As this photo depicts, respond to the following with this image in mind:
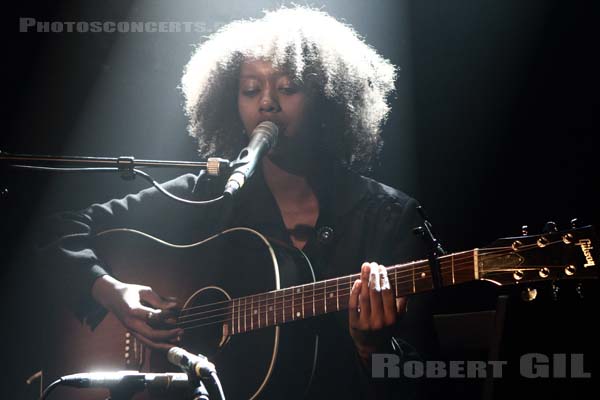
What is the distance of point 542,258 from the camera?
194cm

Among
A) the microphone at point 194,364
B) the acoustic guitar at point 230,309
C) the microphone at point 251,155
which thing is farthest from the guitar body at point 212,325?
the microphone at point 194,364

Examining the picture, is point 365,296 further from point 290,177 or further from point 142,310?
point 142,310

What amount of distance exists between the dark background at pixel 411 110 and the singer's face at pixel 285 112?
34cm

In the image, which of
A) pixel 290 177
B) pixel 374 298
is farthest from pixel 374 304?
pixel 290 177

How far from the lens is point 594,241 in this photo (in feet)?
6.04

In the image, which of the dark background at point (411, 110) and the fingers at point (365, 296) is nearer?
the fingers at point (365, 296)

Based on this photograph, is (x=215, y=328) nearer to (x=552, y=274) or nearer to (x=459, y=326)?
(x=459, y=326)

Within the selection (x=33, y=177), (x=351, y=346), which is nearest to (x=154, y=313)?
(x=351, y=346)

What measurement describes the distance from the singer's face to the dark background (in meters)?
0.34

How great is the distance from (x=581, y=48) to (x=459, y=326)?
126 cm

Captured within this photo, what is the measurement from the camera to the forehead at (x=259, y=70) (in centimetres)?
294

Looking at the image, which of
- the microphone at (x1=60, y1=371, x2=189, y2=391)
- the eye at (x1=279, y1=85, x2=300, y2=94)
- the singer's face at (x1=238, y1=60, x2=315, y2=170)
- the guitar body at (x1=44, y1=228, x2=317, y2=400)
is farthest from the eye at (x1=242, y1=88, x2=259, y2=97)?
the microphone at (x1=60, y1=371, x2=189, y2=391)

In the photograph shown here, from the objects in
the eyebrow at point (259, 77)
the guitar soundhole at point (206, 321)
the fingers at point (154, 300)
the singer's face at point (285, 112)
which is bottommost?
the guitar soundhole at point (206, 321)

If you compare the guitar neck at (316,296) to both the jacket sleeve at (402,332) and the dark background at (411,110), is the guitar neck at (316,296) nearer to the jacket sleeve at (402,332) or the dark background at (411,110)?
the jacket sleeve at (402,332)
